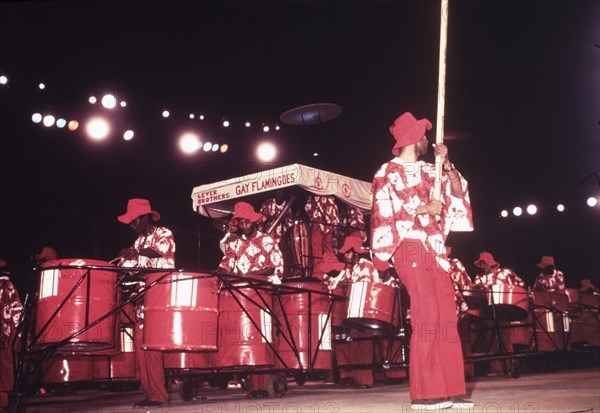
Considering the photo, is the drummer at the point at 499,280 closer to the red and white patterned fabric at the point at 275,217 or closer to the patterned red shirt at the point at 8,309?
the red and white patterned fabric at the point at 275,217

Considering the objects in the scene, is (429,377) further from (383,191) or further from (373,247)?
(383,191)

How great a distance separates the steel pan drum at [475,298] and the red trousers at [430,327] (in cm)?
387

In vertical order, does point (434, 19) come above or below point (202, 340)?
above

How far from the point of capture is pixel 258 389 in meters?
6.46

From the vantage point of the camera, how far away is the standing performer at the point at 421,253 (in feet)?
11.3

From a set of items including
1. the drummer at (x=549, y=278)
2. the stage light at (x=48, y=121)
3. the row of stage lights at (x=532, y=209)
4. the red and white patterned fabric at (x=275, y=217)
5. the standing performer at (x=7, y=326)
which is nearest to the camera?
the standing performer at (x=7, y=326)

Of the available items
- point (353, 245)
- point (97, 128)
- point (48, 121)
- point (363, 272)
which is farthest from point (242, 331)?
point (97, 128)

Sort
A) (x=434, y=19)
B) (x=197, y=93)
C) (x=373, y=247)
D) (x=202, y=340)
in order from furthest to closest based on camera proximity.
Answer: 1. (x=197, y=93)
2. (x=434, y=19)
3. (x=202, y=340)
4. (x=373, y=247)

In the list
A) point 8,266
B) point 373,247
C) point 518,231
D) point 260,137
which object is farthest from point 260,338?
point 518,231

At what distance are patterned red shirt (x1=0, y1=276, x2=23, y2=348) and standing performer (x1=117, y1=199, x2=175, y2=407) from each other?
2.01m

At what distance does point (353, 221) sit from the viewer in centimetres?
1012

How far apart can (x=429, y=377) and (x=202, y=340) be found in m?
2.24

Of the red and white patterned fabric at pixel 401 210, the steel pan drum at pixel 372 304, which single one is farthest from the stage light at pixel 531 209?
the red and white patterned fabric at pixel 401 210

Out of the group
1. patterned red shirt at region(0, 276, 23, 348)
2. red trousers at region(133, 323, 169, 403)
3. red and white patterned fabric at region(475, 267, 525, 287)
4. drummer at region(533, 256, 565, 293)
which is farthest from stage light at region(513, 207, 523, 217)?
red trousers at region(133, 323, 169, 403)
